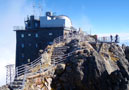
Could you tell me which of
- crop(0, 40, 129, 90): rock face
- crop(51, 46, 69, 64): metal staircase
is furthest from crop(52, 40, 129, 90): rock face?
crop(51, 46, 69, 64): metal staircase

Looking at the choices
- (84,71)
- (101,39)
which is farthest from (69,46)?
(101,39)

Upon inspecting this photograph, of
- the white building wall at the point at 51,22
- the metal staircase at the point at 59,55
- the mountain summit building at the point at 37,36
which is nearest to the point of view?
the metal staircase at the point at 59,55

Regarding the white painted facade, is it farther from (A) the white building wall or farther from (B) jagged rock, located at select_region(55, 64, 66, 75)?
(B) jagged rock, located at select_region(55, 64, 66, 75)

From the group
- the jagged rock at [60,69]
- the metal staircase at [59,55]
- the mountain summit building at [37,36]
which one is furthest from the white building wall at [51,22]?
the jagged rock at [60,69]

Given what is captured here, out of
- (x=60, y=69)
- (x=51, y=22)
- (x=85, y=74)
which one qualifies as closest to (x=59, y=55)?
(x=60, y=69)

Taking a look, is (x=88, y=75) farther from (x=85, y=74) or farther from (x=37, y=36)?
(x=37, y=36)

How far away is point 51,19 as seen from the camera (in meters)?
46.9

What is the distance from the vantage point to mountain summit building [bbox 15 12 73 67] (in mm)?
44406

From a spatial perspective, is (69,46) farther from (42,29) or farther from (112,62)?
(42,29)

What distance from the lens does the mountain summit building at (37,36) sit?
4441cm

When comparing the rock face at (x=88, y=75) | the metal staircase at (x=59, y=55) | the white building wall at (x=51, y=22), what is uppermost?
the white building wall at (x=51, y=22)

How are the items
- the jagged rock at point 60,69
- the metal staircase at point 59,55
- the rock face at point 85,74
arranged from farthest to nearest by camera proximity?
the metal staircase at point 59,55 → the jagged rock at point 60,69 → the rock face at point 85,74

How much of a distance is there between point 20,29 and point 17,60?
26.6ft

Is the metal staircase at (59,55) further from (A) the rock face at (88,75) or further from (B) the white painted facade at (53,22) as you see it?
(B) the white painted facade at (53,22)
